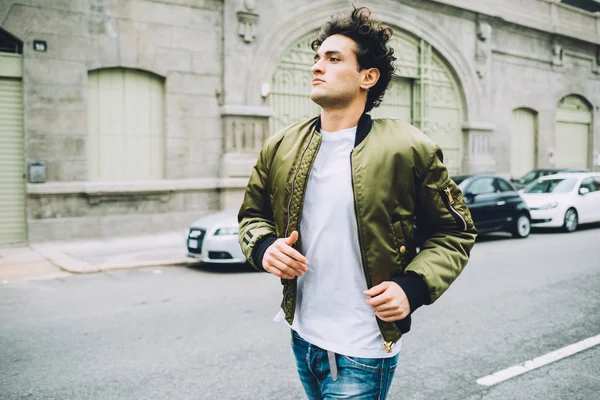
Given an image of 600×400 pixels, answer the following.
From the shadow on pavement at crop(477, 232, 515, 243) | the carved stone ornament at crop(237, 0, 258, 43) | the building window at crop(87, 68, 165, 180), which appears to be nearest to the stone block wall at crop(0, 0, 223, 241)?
the building window at crop(87, 68, 165, 180)

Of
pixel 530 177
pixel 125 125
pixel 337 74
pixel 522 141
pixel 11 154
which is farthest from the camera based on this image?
pixel 522 141

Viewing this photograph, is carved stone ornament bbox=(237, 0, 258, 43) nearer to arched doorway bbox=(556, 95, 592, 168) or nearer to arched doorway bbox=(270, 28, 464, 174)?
arched doorway bbox=(270, 28, 464, 174)

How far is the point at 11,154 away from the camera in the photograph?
12.4 meters

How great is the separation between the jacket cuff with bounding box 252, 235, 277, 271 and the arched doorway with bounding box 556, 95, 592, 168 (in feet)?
81.3

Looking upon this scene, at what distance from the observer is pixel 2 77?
12.1 m

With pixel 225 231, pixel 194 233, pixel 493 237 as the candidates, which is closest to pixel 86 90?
pixel 194 233

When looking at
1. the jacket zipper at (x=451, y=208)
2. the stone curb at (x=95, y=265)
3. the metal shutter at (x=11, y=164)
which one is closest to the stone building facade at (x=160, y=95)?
the metal shutter at (x=11, y=164)

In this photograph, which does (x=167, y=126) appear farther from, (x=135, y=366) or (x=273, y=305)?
(x=135, y=366)

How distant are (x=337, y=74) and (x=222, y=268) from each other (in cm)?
801

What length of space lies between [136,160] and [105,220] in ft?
5.44

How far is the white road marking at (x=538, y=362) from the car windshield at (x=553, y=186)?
10.7 meters

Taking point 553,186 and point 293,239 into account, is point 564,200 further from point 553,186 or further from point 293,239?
point 293,239

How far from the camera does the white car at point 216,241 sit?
9.34m

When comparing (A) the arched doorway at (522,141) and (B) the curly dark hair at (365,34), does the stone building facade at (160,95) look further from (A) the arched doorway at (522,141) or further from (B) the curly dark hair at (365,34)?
(B) the curly dark hair at (365,34)
